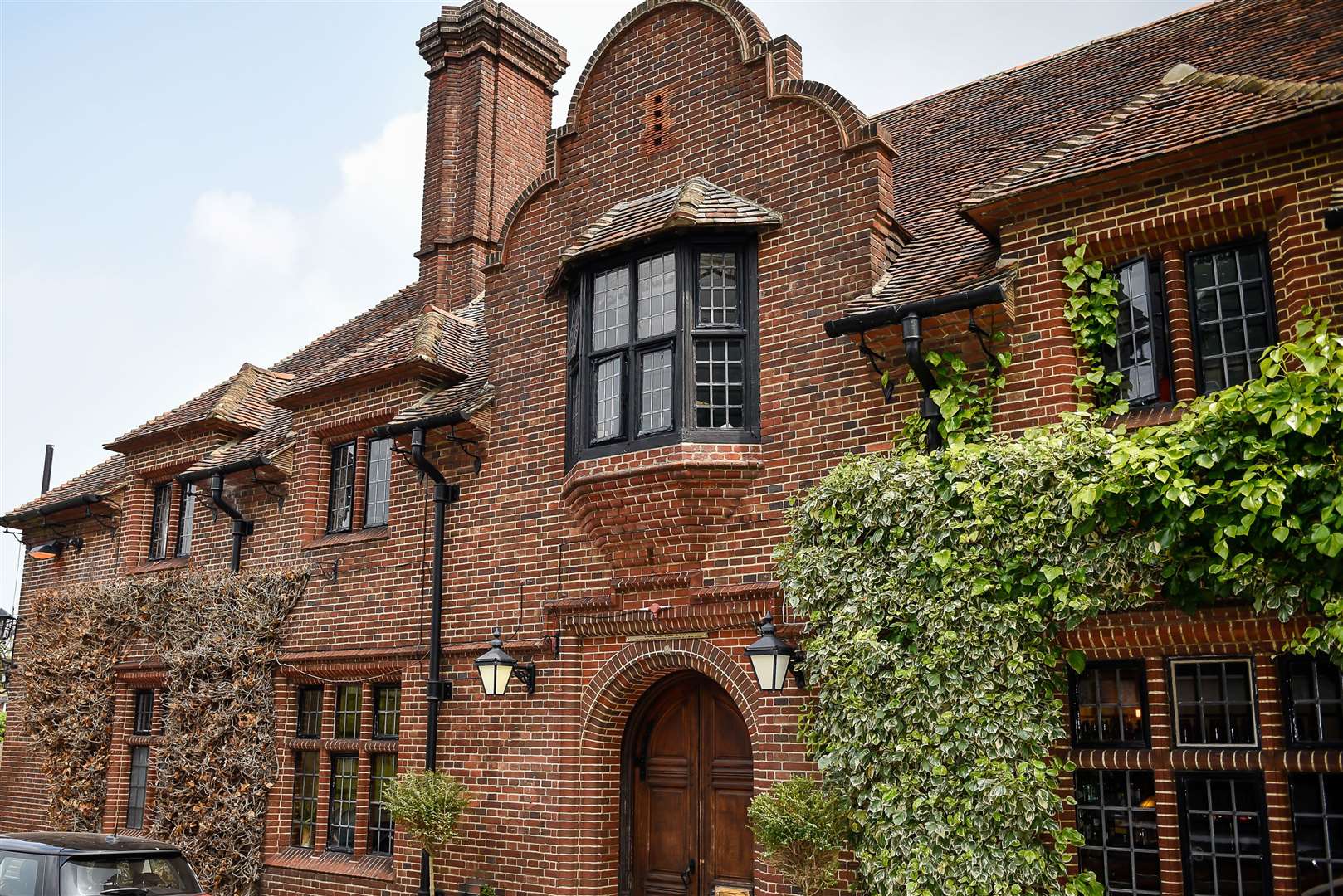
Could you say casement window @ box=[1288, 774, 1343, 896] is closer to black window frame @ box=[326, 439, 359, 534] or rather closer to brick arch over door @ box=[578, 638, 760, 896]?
brick arch over door @ box=[578, 638, 760, 896]

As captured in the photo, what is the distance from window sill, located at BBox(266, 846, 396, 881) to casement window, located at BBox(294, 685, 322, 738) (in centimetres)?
143

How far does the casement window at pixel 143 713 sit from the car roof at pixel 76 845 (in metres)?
6.43

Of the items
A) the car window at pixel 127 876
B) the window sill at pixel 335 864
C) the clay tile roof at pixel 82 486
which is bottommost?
the window sill at pixel 335 864

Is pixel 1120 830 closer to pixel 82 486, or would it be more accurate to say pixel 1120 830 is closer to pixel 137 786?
pixel 137 786

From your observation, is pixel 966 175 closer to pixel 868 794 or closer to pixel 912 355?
pixel 912 355

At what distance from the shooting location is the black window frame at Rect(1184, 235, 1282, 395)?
27.3ft

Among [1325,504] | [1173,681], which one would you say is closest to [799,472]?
[1173,681]

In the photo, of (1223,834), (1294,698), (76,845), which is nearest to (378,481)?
(76,845)

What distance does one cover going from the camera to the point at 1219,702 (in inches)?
321

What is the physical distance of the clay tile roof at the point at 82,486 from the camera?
62.8 feet

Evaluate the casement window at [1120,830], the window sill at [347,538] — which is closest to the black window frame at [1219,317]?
the casement window at [1120,830]

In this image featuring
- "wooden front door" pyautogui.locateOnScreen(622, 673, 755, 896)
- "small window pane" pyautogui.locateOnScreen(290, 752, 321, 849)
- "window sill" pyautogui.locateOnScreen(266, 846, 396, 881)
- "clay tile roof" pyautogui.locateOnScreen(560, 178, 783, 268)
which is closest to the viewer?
"wooden front door" pyautogui.locateOnScreen(622, 673, 755, 896)

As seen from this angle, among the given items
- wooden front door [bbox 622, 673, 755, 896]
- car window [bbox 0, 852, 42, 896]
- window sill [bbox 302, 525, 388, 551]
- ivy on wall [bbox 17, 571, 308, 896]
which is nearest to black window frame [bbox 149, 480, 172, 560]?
ivy on wall [bbox 17, 571, 308, 896]

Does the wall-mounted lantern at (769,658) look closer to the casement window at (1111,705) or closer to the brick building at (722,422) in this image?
the brick building at (722,422)
